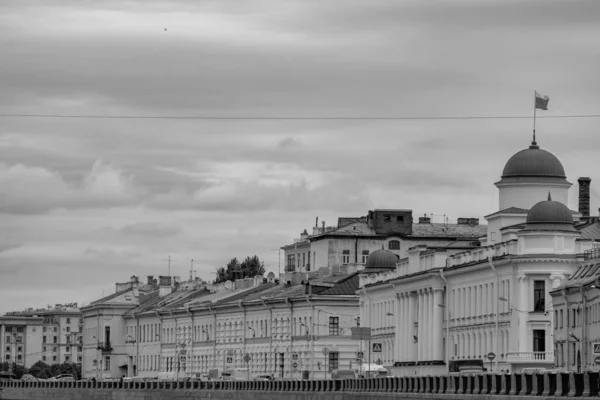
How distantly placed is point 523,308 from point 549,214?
5252mm

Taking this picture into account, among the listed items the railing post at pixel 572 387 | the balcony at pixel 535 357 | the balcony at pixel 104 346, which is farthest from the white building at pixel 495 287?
the balcony at pixel 104 346

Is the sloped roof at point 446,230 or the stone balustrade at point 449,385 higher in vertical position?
the sloped roof at point 446,230

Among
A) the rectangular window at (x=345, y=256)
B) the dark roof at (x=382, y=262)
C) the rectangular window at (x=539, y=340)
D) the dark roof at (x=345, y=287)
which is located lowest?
the rectangular window at (x=539, y=340)

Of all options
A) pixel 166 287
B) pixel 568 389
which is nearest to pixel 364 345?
pixel 166 287

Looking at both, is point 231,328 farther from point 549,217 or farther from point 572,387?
point 572,387

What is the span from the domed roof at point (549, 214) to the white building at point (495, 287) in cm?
5

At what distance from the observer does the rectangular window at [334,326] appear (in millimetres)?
142750

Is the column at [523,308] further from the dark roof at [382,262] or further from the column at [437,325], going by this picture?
the dark roof at [382,262]

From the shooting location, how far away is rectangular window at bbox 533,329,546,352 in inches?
4050

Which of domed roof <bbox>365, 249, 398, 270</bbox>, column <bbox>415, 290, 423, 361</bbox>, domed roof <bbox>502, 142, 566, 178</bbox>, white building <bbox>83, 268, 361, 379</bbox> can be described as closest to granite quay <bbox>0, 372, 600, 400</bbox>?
white building <bbox>83, 268, 361, 379</bbox>

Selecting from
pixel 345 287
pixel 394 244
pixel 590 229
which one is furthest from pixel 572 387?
pixel 394 244

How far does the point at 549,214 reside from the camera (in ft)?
337

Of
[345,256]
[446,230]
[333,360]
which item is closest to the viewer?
[333,360]

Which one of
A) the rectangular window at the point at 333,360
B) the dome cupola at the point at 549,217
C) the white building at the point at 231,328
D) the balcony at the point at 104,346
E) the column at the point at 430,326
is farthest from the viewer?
the balcony at the point at 104,346
